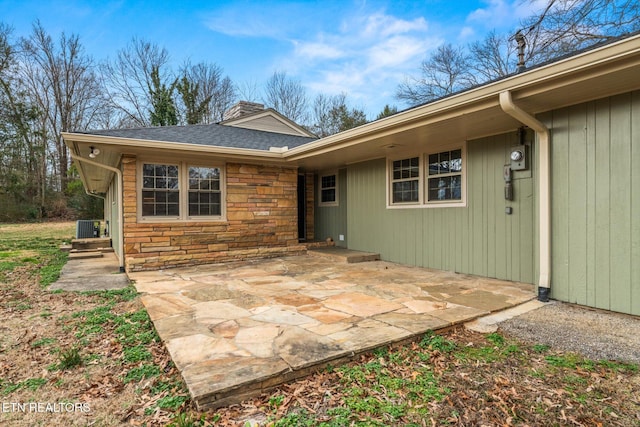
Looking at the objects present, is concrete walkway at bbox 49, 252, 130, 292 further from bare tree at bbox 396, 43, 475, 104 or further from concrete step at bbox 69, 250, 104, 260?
bare tree at bbox 396, 43, 475, 104

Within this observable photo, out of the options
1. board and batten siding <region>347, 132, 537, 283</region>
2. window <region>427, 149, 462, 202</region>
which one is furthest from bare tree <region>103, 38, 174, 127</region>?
window <region>427, 149, 462, 202</region>

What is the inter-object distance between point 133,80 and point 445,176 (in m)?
19.4

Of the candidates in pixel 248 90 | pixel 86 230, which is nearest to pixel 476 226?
pixel 86 230

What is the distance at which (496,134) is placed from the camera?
4758mm

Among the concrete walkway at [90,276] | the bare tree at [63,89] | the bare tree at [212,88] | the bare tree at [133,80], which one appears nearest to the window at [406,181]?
the concrete walkway at [90,276]

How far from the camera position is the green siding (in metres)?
7.86

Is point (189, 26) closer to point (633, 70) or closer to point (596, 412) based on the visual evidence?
point (633, 70)

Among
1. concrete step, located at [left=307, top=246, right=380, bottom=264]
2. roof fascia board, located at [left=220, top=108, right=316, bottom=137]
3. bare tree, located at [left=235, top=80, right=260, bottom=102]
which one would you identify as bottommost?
concrete step, located at [left=307, top=246, right=380, bottom=264]

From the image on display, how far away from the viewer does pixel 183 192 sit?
6.27 m

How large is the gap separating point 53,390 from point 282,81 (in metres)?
19.3

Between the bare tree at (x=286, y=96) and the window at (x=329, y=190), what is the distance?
11727mm

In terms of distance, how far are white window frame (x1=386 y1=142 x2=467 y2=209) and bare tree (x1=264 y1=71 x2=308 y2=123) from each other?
45.4ft

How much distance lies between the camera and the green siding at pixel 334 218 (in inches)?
309

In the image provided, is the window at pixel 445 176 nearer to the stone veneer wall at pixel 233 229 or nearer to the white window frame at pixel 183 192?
the stone veneer wall at pixel 233 229
